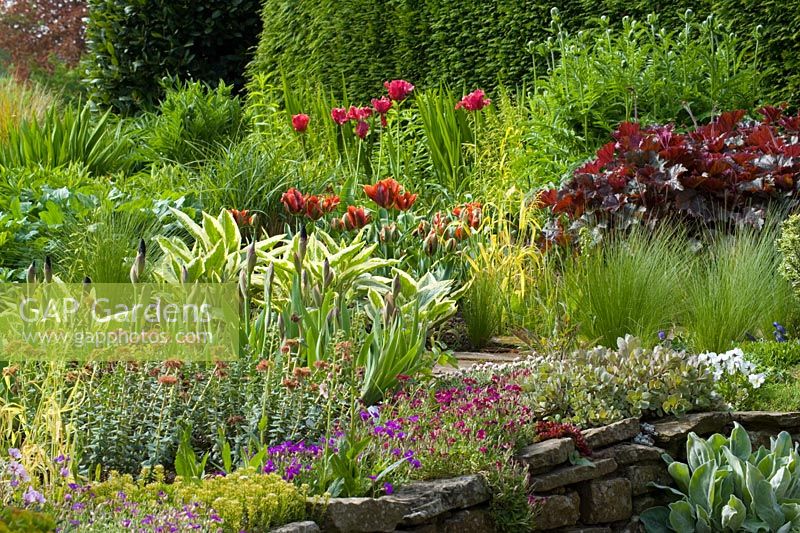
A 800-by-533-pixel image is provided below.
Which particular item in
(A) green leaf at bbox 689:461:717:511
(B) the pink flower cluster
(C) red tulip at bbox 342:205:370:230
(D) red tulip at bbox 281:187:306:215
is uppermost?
(B) the pink flower cluster

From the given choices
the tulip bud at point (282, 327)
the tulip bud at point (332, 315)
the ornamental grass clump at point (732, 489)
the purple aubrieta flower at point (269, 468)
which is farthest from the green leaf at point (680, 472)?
the purple aubrieta flower at point (269, 468)

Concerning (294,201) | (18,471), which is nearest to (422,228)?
(294,201)

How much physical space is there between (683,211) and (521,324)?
1.37m

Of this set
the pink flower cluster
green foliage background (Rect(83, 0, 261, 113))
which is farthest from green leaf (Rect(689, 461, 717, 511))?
green foliage background (Rect(83, 0, 261, 113))

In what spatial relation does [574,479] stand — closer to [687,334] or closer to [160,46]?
[687,334]

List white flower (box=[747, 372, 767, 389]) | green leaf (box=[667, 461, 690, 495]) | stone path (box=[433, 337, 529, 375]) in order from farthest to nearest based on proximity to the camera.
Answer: stone path (box=[433, 337, 529, 375]) < white flower (box=[747, 372, 767, 389]) < green leaf (box=[667, 461, 690, 495])

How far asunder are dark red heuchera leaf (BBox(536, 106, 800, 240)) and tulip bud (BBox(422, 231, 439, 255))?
122cm

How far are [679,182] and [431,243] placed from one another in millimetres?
1837

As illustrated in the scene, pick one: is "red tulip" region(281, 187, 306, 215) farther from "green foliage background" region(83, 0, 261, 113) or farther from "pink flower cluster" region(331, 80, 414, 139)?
"green foliage background" region(83, 0, 261, 113)

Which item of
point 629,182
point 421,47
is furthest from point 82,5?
point 629,182

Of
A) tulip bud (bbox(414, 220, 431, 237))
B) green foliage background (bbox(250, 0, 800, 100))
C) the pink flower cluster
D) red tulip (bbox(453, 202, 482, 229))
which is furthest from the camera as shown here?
green foliage background (bbox(250, 0, 800, 100))

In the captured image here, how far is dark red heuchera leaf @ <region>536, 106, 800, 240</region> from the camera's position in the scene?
21.1ft

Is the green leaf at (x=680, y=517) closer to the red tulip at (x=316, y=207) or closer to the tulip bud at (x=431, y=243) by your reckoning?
the tulip bud at (x=431, y=243)

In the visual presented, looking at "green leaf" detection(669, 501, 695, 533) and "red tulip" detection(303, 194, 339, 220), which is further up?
"red tulip" detection(303, 194, 339, 220)
